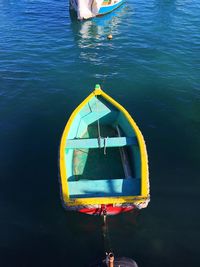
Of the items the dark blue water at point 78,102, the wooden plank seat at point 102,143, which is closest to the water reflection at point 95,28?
the dark blue water at point 78,102

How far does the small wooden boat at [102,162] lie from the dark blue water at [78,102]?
1853mm

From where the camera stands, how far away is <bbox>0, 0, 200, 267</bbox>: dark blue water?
1305 centimetres

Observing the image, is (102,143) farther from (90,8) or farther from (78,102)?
(90,8)

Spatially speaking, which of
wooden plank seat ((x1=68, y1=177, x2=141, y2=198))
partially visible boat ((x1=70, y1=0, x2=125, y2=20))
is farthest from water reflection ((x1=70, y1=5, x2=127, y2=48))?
wooden plank seat ((x1=68, y1=177, x2=141, y2=198))

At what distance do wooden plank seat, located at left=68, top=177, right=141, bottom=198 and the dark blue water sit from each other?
214cm

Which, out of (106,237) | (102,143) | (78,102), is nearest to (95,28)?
(78,102)

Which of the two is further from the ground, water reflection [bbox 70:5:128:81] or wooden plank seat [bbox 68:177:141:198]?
water reflection [bbox 70:5:128:81]

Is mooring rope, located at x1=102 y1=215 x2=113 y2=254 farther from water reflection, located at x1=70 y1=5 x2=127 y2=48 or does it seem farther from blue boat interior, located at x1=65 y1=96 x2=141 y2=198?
water reflection, located at x1=70 y1=5 x2=127 y2=48

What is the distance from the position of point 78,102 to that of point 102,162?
7807 mm

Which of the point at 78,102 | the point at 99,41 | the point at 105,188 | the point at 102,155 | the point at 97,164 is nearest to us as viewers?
the point at 105,188

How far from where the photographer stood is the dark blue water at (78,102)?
1305cm

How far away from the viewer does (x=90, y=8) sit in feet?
122

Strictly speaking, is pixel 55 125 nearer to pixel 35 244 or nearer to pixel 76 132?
pixel 76 132

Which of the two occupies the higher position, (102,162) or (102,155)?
(102,155)
